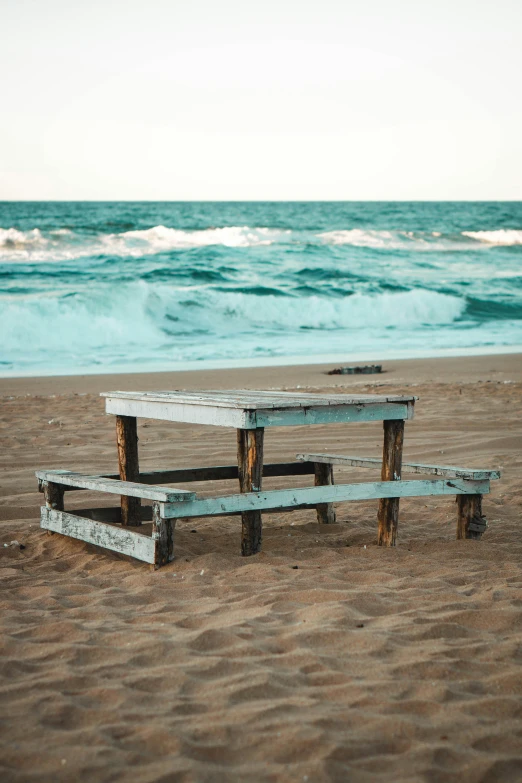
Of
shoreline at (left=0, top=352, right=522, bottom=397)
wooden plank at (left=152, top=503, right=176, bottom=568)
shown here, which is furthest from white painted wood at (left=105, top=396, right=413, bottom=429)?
shoreline at (left=0, top=352, right=522, bottom=397)

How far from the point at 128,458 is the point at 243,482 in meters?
1.09

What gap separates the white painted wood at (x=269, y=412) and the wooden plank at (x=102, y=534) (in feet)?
2.18

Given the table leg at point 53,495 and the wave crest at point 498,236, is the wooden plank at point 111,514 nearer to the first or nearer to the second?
the table leg at point 53,495

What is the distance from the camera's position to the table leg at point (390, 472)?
4700 mm

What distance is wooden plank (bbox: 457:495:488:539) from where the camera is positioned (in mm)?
4973

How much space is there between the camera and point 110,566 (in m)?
4.48

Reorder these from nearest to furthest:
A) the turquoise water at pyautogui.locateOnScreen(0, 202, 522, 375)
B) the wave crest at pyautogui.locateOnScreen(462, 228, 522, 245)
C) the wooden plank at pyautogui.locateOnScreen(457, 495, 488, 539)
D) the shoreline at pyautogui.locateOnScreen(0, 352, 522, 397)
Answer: the wooden plank at pyautogui.locateOnScreen(457, 495, 488, 539)
the shoreline at pyautogui.locateOnScreen(0, 352, 522, 397)
the turquoise water at pyautogui.locateOnScreen(0, 202, 522, 375)
the wave crest at pyautogui.locateOnScreen(462, 228, 522, 245)

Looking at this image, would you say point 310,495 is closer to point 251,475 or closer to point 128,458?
point 251,475

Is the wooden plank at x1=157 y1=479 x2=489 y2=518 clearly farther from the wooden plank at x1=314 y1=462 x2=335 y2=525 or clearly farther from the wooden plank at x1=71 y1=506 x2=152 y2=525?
the wooden plank at x1=71 y1=506 x2=152 y2=525

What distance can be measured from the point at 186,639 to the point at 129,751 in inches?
32.6

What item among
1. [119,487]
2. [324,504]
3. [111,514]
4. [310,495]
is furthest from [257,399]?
[111,514]

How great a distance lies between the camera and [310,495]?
4445mm

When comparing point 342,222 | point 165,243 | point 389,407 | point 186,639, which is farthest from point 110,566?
point 342,222

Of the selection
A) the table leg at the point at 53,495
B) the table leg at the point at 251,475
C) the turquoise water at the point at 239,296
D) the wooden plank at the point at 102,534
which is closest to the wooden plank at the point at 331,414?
the table leg at the point at 251,475
